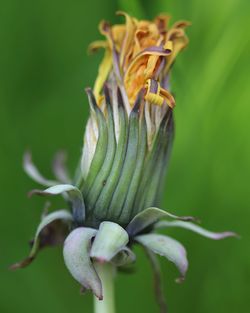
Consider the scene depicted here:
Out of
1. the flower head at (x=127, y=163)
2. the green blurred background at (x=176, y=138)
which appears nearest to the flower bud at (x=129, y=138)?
the flower head at (x=127, y=163)

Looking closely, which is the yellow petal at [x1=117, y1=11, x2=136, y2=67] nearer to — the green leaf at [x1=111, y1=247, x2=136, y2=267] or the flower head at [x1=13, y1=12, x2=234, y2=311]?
the flower head at [x1=13, y1=12, x2=234, y2=311]

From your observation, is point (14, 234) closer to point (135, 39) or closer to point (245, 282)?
point (245, 282)

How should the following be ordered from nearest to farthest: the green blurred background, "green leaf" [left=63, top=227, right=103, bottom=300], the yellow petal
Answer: "green leaf" [left=63, top=227, right=103, bottom=300], the yellow petal, the green blurred background

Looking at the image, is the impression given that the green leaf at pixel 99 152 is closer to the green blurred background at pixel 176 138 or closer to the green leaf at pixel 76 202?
the green leaf at pixel 76 202

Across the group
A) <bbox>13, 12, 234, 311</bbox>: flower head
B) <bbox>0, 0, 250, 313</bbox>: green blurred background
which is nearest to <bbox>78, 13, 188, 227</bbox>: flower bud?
<bbox>13, 12, 234, 311</bbox>: flower head

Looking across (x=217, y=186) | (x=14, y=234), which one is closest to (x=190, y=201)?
(x=217, y=186)

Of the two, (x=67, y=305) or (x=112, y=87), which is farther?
(x=67, y=305)

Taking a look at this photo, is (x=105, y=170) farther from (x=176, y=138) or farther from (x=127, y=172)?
(x=176, y=138)

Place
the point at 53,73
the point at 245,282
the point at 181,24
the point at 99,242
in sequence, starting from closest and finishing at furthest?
the point at 99,242 → the point at 181,24 → the point at 245,282 → the point at 53,73
